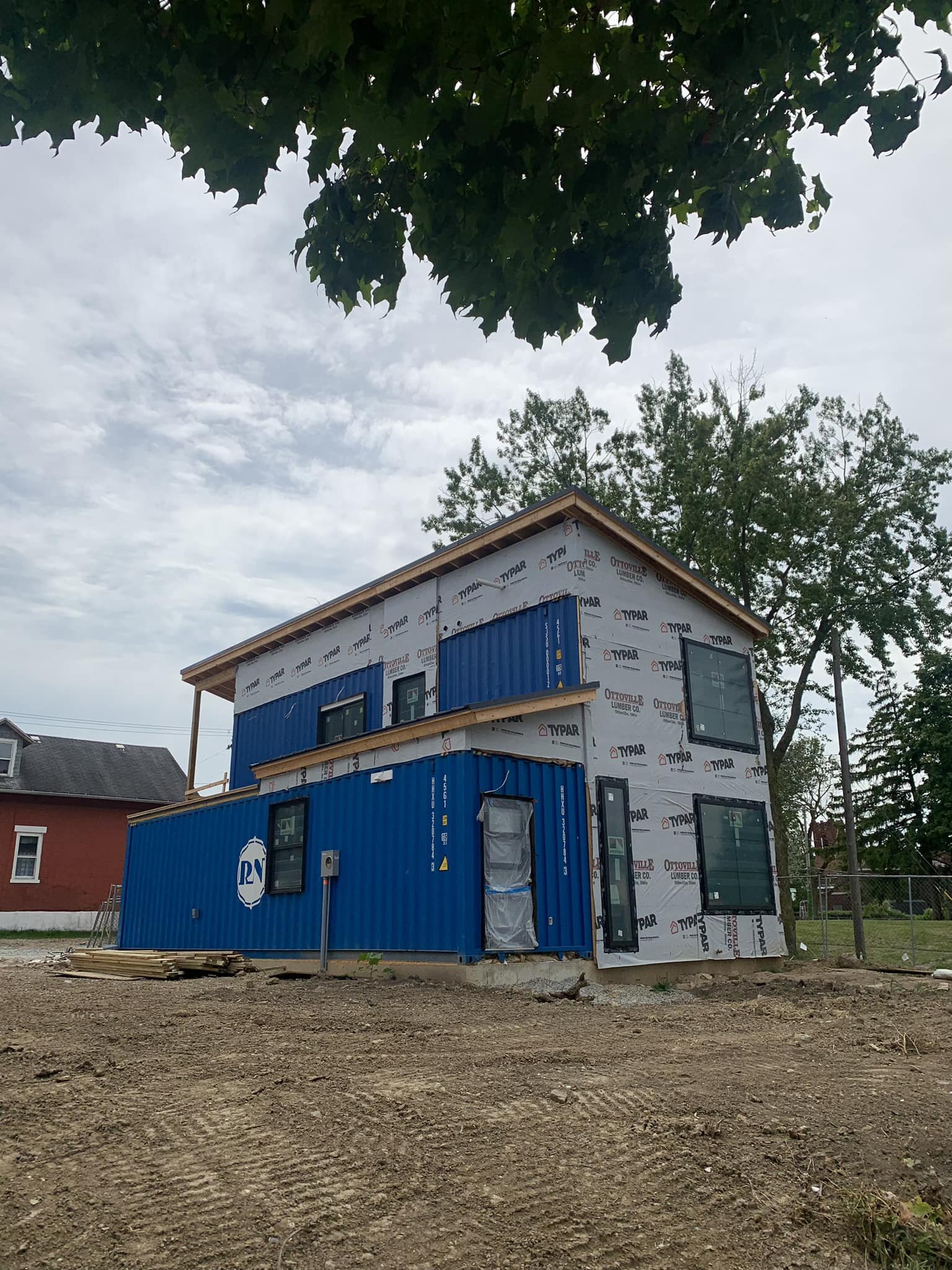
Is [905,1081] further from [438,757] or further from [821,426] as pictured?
[821,426]

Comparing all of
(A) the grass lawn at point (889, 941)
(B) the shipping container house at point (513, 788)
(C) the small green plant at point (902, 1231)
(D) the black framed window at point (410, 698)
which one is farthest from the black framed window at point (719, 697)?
(C) the small green plant at point (902, 1231)

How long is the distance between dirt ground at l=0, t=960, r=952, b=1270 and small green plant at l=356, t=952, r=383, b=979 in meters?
4.60

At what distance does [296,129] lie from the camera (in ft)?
14.4

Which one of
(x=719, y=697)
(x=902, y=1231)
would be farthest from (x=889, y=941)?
(x=902, y=1231)

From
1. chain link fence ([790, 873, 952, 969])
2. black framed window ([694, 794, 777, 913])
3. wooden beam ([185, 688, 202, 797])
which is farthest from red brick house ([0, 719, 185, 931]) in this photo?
black framed window ([694, 794, 777, 913])

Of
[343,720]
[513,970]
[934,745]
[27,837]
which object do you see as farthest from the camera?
[934,745]

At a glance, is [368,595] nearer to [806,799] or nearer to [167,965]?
[167,965]

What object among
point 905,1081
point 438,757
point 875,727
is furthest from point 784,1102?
point 875,727

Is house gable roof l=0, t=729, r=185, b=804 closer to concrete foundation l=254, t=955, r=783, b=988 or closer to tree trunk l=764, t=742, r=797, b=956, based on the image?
concrete foundation l=254, t=955, r=783, b=988

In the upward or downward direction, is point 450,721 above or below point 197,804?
above

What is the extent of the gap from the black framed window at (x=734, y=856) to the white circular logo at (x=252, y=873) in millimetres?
7218

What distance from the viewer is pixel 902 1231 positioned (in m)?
3.61

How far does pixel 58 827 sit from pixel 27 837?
1052 mm

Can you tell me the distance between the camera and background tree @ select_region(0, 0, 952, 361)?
3.99m
